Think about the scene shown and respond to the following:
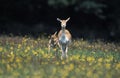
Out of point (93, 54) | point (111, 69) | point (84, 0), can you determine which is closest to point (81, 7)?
point (84, 0)

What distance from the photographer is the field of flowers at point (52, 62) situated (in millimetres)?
17484

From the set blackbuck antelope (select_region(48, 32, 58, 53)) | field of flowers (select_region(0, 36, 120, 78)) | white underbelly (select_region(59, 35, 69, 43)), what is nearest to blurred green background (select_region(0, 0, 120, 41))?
blackbuck antelope (select_region(48, 32, 58, 53))

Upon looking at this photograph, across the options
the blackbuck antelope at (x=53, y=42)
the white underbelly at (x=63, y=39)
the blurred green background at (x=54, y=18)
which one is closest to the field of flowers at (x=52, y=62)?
the blackbuck antelope at (x=53, y=42)

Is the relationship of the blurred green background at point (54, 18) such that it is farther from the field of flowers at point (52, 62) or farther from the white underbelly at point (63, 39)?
the white underbelly at point (63, 39)

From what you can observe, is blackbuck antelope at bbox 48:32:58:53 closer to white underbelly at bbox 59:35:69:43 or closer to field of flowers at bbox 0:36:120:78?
field of flowers at bbox 0:36:120:78

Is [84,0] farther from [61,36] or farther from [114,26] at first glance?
[61,36]

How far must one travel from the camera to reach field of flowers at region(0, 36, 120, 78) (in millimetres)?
17484

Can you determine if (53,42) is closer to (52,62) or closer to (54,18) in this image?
(52,62)

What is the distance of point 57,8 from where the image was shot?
44125 millimetres

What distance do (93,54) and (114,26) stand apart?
22.5 m

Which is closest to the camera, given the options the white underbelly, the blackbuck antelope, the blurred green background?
the white underbelly

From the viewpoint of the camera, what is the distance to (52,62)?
1930 centimetres

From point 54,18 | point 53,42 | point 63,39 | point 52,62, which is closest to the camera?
point 52,62

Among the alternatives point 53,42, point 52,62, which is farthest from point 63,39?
point 52,62
